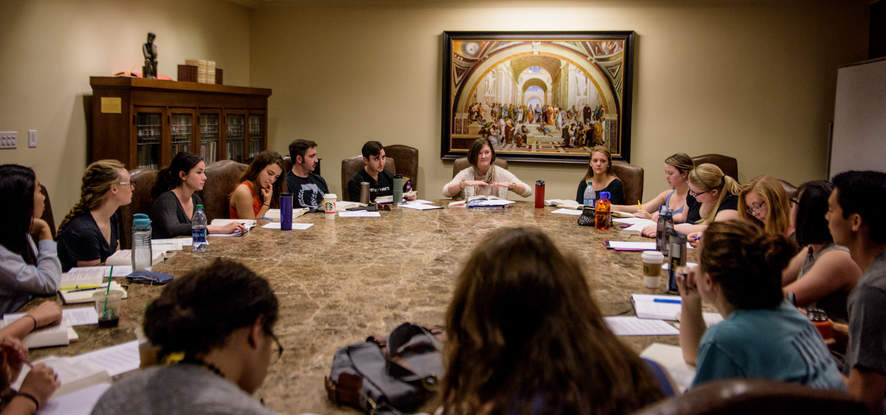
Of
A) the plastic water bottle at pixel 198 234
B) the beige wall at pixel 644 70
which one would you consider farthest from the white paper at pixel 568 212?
the plastic water bottle at pixel 198 234

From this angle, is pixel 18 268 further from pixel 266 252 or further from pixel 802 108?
pixel 802 108

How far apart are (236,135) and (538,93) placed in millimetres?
2940

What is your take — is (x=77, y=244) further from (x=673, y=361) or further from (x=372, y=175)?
(x=372, y=175)

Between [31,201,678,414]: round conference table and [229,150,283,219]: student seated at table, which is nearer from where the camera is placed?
[31,201,678,414]: round conference table

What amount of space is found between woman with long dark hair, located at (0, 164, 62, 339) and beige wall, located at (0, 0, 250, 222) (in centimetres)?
248

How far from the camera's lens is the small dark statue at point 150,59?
18.0 feet

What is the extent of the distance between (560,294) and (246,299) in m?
0.59

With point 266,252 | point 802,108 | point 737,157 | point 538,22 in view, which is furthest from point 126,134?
point 802,108

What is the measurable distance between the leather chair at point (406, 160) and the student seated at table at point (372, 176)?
1.36m

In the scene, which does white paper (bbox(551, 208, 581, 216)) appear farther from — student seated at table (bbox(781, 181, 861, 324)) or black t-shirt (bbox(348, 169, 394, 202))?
student seated at table (bbox(781, 181, 861, 324))

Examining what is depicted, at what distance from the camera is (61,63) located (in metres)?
5.05

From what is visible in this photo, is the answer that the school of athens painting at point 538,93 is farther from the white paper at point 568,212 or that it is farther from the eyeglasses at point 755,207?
the eyeglasses at point 755,207

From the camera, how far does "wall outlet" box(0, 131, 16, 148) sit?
4602 millimetres

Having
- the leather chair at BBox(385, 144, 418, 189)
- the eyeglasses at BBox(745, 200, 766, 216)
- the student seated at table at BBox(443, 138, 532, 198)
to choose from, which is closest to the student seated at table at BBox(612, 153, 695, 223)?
the student seated at table at BBox(443, 138, 532, 198)
